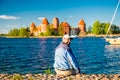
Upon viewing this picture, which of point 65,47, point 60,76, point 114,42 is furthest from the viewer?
point 114,42

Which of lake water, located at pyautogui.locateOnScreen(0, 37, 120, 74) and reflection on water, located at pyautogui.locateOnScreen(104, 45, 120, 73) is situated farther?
reflection on water, located at pyautogui.locateOnScreen(104, 45, 120, 73)

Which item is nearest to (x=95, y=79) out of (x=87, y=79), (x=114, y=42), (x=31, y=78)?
(x=87, y=79)

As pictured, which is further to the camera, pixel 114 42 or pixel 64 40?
pixel 114 42

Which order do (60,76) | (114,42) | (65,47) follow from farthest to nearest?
(114,42)
(60,76)
(65,47)

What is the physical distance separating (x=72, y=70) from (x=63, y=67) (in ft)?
1.36

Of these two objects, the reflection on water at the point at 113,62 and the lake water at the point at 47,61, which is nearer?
the lake water at the point at 47,61

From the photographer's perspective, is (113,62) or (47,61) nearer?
(113,62)

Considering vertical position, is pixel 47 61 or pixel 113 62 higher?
pixel 47 61

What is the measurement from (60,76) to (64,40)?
1685 millimetres

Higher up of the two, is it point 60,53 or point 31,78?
point 60,53

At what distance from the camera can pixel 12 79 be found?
13.2 meters

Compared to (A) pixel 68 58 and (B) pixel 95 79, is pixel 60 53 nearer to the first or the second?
(A) pixel 68 58

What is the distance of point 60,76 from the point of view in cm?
1342

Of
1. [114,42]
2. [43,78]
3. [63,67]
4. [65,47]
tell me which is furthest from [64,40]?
[114,42]
